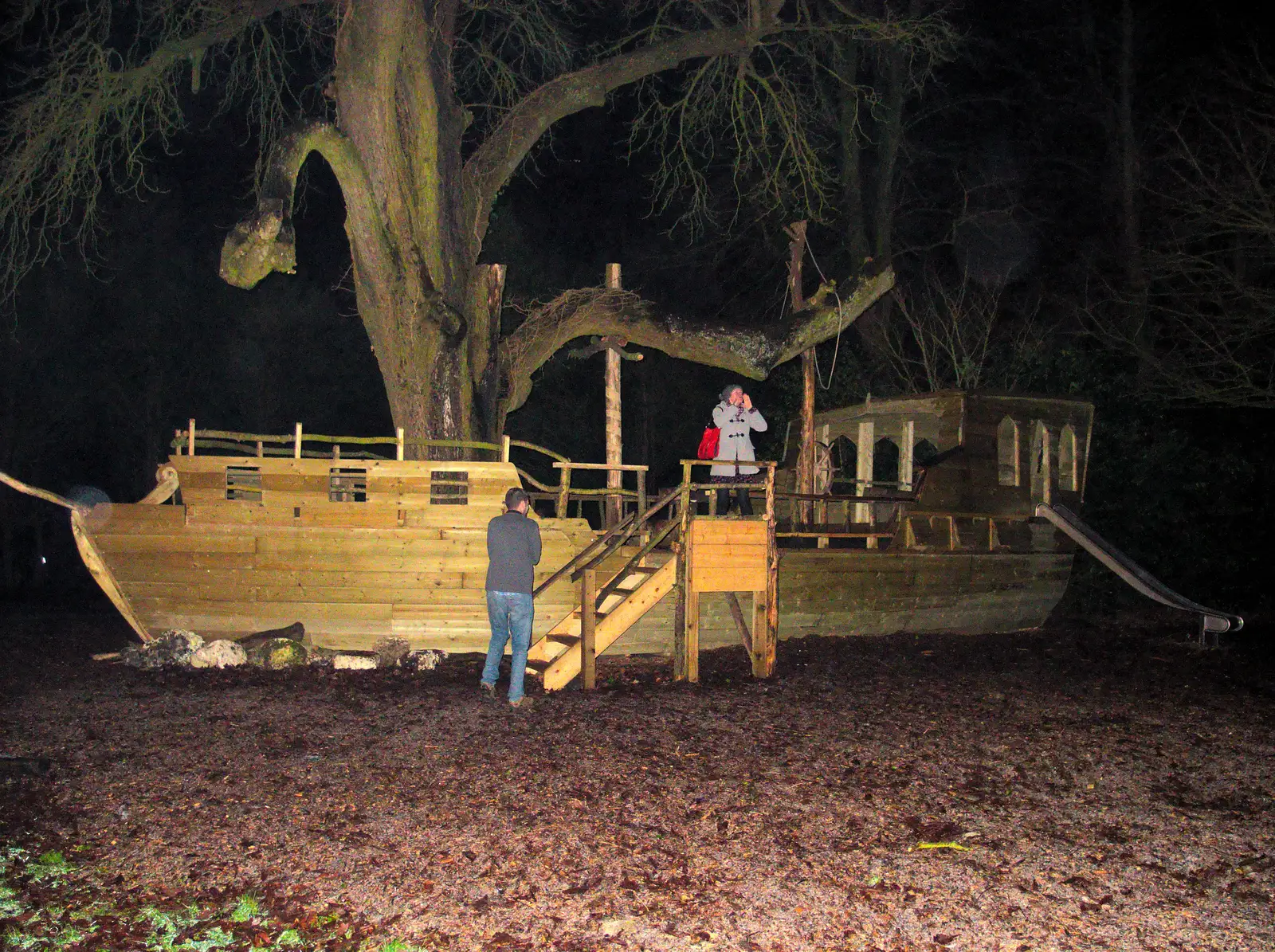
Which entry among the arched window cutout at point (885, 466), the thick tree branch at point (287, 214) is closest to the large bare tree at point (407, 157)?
the thick tree branch at point (287, 214)

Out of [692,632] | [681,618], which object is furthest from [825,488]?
[692,632]

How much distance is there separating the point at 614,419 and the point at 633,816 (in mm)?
6955

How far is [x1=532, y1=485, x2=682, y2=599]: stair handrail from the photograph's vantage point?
10.3m

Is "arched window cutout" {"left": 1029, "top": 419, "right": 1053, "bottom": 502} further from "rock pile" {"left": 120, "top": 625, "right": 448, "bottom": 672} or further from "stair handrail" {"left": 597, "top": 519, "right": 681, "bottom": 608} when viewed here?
"rock pile" {"left": 120, "top": 625, "right": 448, "bottom": 672}

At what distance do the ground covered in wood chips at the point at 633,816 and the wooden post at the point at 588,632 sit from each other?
7.5 inches

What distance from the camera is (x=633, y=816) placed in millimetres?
6078

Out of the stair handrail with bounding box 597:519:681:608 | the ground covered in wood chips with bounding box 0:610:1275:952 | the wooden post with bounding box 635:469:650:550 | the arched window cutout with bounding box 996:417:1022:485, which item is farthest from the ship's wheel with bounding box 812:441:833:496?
the ground covered in wood chips with bounding box 0:610:1275:952

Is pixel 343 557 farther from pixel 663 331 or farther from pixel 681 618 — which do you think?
pixel 663 331

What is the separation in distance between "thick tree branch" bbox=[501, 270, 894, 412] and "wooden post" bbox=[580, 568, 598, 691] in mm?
4038

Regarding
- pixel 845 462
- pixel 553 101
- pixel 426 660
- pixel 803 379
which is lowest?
pixel 426 660

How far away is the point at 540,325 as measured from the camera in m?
12.9

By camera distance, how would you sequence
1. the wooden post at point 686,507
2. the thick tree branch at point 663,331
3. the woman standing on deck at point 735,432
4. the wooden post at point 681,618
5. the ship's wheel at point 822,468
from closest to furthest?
1. the wooden post at point 686,507
2. the wooden post at point 681,618
3. the woman standing on deck at point 735,432
4. the thick tree branch at point 663,331
5. the ship's wheel at point 822,468

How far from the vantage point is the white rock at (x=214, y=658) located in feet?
34.2

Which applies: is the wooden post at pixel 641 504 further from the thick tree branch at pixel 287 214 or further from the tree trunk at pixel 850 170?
the tree trunk at pixel 850 170
